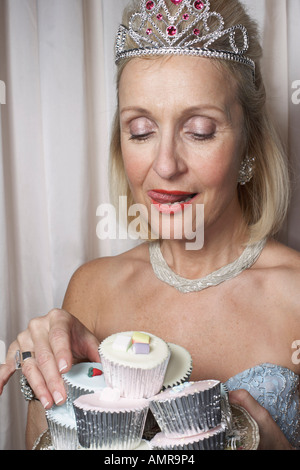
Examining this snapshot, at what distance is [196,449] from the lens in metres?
0.87

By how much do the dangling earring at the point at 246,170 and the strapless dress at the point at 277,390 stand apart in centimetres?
50

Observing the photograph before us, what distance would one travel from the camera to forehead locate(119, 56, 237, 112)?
1311 mm

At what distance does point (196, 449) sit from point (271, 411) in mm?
541

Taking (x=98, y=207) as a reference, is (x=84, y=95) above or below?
above

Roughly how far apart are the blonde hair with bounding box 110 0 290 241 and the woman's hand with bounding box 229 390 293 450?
574 mm

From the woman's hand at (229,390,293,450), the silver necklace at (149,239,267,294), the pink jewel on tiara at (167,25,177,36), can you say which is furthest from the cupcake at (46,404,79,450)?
the pink jewel on tiara at (167,25,177,36)

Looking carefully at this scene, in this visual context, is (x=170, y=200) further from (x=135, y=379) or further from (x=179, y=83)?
(x=135, y=379)

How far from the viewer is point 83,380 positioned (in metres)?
1.01

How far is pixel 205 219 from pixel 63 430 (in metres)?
0.67

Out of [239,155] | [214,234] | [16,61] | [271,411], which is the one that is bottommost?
[271,411]

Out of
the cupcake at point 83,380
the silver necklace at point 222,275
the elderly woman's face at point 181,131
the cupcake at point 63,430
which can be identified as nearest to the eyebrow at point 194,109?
the elderly woman's face at point 181,131

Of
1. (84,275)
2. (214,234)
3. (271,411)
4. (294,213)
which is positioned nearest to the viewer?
(271,411)
